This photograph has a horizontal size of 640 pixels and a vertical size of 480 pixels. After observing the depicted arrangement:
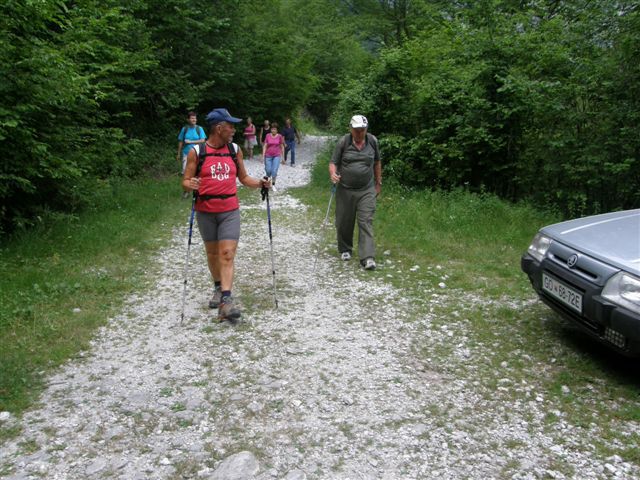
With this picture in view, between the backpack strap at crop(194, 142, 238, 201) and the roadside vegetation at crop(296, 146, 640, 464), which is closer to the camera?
the roadside vegetation at crop(296, 146, 640, 464)

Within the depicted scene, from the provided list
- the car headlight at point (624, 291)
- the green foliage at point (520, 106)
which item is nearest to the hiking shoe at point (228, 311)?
the car headlight at point (624, 291)

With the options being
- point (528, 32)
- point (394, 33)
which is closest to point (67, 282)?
point (528, 32)

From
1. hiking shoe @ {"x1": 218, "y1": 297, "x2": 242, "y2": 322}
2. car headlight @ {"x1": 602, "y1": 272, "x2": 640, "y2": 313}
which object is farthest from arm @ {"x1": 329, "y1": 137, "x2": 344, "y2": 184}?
car headlight @ {"x1": 602, "y1": 272, "x2": 640, "y2": 313}

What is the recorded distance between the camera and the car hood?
443 cm

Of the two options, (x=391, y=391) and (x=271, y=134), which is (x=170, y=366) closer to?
(x=391, y=391)

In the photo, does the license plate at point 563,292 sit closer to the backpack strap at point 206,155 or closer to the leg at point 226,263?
the leg at point 226,263

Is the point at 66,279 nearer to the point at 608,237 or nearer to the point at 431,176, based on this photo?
the point at 608,237

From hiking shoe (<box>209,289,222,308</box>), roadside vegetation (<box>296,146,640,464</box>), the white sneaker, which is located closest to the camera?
roadside vegetation (<box>296,146,640,464</box>)

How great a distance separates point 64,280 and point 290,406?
405 cm

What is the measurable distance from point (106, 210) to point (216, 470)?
8908 mm

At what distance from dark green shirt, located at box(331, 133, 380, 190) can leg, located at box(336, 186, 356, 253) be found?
0.18 metres

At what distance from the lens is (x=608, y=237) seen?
490 cm

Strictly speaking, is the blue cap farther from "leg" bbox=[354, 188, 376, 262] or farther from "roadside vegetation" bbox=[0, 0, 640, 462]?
"leg" bbox=[354, 188, 376, 262]

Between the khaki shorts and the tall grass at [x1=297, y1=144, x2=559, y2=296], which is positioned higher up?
the khaki shorts
